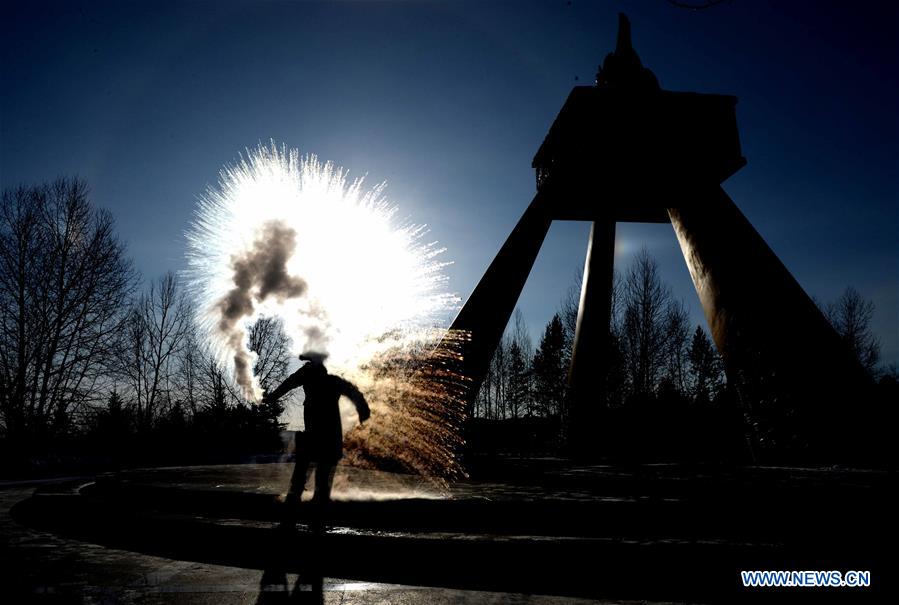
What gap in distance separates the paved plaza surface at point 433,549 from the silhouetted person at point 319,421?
362 millimetres

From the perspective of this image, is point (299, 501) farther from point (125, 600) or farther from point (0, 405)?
point (0, 405)

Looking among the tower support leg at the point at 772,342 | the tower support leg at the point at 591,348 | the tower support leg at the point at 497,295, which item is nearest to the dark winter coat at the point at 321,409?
the tower support leg at the point at 497,295

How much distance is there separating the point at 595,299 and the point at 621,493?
27.4ft

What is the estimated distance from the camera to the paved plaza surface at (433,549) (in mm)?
2760

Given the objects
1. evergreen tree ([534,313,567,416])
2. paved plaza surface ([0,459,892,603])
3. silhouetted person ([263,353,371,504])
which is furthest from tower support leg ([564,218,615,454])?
evergreen tree ([534,313,567,416])

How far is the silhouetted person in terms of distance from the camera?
14.8ft

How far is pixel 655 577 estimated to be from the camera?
2912mm

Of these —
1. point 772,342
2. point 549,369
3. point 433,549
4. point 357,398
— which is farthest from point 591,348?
point 549,369

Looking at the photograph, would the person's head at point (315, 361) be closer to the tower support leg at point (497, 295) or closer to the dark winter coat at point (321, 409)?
the dark winter coat at point (321, 409)

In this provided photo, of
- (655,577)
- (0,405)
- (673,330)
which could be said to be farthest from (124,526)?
(673,330)

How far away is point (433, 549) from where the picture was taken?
3172mm

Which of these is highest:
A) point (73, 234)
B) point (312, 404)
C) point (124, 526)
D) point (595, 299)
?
point (73, 234)

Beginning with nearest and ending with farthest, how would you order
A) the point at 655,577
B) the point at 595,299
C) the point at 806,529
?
the point at 655,577 → the point at 806,529 → the point at 595,299

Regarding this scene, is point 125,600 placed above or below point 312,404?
below
